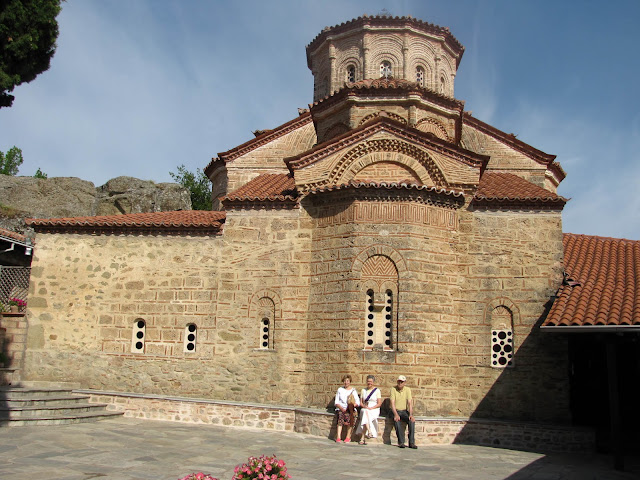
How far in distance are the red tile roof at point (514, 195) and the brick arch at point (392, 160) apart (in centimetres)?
96

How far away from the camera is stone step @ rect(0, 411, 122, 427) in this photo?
30.5ft

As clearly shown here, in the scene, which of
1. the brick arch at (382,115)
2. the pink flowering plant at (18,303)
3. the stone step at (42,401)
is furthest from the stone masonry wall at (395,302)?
the pink flowering plant at (18,303)

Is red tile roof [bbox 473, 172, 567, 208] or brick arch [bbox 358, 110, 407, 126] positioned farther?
brick arch [bbox 358, 110, 407, 126]

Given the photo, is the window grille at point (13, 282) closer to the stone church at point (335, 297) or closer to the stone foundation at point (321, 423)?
the stone church at point (335, 297)

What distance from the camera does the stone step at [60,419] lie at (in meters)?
9.30

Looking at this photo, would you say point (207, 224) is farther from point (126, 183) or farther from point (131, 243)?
point (126, 183)

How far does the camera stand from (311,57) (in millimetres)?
16234

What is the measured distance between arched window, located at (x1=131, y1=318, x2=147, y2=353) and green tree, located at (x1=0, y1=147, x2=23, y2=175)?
36769mm

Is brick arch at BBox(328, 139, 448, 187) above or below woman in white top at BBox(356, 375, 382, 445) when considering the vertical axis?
above

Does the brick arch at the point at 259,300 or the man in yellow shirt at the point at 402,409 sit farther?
the brick arch at the point at 259,300

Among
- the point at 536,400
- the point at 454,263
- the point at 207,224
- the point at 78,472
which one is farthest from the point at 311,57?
the point at 78,472

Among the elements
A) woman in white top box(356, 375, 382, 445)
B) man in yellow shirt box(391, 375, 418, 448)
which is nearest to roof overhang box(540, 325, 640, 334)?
man in yellow shirt box(391, 375, 418, 448)

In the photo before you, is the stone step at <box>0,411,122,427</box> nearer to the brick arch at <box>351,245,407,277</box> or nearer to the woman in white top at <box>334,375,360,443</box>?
the woman in white top at <box>334,375,360,443</box>

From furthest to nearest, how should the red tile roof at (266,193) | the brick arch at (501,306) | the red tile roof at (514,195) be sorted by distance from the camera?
1. the red tile roof at (266,193)
2. the red tile roof at (514,195)
3. the brick arch at (501,306)
